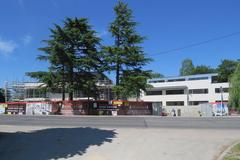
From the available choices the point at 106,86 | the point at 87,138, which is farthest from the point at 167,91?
the point at 87,138

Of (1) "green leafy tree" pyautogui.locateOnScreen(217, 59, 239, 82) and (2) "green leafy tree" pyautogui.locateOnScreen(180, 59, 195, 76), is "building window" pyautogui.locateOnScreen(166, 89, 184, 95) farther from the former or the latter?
(2) "green leafy tree" pyautogui.locateOnScreen(180, 59, 195, 76)

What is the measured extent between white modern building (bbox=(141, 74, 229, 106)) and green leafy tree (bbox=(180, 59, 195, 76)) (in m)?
33.2

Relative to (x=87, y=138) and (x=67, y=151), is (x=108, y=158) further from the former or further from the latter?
(x=87, y=138)

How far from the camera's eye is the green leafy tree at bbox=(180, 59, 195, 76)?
12556 centimetres

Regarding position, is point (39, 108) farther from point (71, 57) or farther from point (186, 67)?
point (186, 67)

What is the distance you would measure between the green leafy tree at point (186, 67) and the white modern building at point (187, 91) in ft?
109

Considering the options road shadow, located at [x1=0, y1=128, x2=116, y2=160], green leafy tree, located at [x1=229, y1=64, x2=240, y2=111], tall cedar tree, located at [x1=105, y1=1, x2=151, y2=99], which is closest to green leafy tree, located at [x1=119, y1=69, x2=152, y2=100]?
tall cedar tree, located at [x1=105, y1=1, x2=151, y2=99]

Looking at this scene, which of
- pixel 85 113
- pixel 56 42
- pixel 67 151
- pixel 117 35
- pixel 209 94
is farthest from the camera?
pixel 209 94

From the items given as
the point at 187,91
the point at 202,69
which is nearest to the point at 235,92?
the point at 187,91

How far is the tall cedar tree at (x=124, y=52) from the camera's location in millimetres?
58125

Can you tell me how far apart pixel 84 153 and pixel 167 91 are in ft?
258

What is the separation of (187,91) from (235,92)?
7518cm

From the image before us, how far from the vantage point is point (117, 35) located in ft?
199

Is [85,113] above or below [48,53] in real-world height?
below
